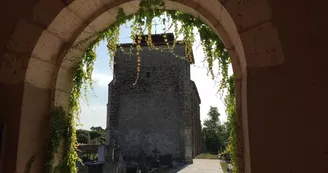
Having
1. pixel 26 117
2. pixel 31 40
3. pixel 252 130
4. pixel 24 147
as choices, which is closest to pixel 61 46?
pixel 31 40

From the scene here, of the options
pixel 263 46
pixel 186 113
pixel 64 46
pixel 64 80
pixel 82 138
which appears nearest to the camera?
pixel 263 46

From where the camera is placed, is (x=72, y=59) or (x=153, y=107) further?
(x=153, y=107)

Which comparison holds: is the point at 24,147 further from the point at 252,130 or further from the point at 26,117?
→ the point at 252,130

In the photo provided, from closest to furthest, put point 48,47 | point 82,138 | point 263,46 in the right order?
point 263,46
point 48,47
point 82,138

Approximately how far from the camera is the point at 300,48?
69.6 inches

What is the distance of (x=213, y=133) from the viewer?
3847 cm

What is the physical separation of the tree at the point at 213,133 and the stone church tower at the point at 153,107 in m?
13.7

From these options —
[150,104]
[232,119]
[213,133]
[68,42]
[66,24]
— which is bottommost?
[213,133]

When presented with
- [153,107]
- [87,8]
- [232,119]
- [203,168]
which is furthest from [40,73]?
[153,107]

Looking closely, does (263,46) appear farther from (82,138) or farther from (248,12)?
(82,138)

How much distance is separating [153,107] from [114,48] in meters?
16.5

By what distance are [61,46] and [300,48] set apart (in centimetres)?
217

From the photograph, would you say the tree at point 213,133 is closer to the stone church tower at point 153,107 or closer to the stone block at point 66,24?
the stone church tower at point 153,107

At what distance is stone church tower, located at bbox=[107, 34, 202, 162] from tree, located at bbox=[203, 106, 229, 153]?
13728mm
